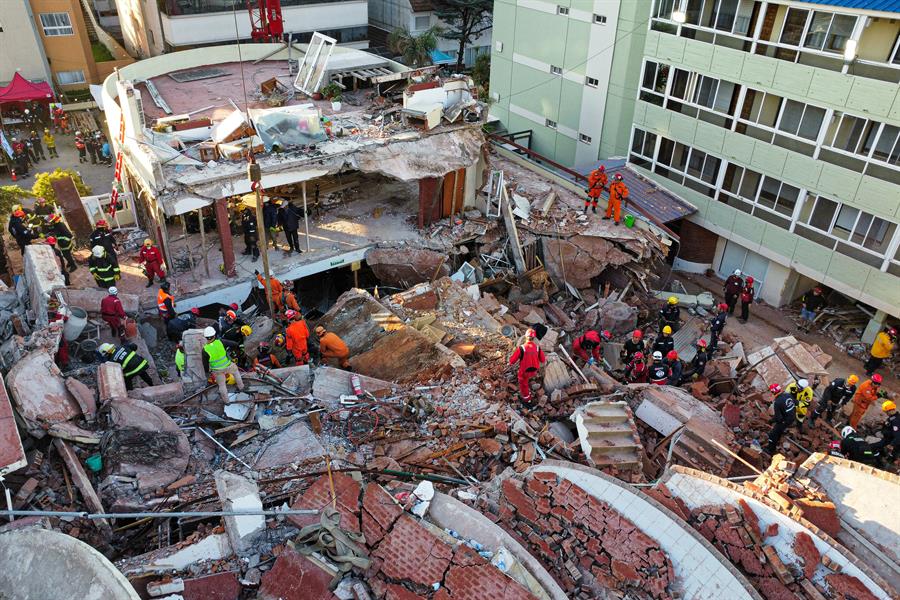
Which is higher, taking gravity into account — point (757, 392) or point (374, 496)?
point (374, 496)

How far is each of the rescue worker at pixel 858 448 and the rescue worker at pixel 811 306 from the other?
27.0 ft

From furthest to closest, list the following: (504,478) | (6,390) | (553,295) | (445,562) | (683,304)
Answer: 1. (683,304)
2. (553,295)
3. (6,390)
4. (504,478)
5. (445,562)

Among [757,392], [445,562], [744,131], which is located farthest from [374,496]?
[744,131]

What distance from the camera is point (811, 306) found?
18.4 metres

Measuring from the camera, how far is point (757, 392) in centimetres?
1316

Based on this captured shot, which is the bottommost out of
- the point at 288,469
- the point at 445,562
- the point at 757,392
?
the point at 757,392

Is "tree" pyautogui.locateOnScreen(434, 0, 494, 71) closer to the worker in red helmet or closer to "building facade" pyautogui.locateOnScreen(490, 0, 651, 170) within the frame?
"building facade" pyautogui.locateOnScreen(490, 0, 651, 170)

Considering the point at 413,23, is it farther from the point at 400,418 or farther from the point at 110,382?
the point at 110,382

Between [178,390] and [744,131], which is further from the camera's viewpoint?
[744,131]

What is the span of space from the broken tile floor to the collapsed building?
1.4 inches

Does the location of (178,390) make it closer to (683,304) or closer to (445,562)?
(445,562)

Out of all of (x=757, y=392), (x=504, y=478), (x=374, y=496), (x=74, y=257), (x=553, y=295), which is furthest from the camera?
(x=553, y=295)

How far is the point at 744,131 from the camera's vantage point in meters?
18.3

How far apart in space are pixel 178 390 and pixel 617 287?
11981 millimetres
